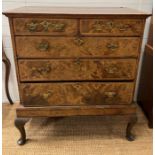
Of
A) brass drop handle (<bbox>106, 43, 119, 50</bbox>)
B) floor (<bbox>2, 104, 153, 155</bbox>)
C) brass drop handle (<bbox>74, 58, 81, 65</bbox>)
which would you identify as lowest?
floor (<bbox>2, 104, 153, 155</bbox>)

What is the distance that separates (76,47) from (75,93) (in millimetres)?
323

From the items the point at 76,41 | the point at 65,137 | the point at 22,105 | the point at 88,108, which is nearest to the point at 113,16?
the point at 76,41

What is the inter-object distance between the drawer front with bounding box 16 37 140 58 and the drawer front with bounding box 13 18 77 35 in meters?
0.04

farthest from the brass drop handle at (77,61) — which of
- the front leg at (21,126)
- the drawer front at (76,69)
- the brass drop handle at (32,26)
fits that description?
the front leg at (21,126)

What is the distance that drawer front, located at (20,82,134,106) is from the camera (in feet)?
4.55

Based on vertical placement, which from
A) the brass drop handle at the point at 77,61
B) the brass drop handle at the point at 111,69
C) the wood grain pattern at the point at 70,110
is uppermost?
the brass drop handle at the point at 77,61

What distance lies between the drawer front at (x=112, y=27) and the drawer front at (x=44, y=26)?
0.07 m

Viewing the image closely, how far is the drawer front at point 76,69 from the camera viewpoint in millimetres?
1316

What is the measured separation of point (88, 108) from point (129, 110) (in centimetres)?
29

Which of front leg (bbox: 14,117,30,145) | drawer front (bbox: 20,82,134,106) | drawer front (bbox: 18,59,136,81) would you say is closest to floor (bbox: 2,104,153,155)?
front leg (bbox: 14,117,30,145)

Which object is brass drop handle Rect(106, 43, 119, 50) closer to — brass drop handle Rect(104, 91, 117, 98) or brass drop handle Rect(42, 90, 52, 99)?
brass drop handle Rect(104, 91, 117, 98)

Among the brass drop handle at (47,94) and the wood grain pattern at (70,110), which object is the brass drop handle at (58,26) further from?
the wood grain pattern at (70,110)

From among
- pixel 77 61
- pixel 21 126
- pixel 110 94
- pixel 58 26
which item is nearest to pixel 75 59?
pixel 77 61

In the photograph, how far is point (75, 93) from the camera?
142cm
